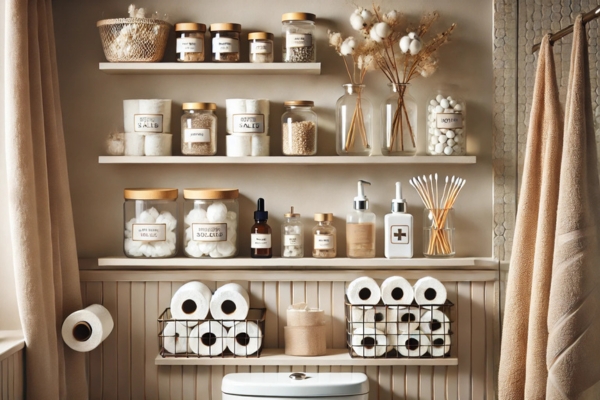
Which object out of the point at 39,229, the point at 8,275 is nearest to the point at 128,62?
the point at 39,229

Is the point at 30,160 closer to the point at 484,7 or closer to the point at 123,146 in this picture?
the point at 123,146

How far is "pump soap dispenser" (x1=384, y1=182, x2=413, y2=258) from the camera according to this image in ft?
6.33

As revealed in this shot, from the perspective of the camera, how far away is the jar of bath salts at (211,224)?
6.18ft

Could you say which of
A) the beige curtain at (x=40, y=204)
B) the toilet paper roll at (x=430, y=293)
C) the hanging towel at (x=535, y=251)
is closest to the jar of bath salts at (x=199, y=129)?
the beige curtain at (x=40, y=204)

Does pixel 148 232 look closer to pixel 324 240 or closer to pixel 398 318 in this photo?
pixel 324 240

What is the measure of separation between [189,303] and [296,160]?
510 mm

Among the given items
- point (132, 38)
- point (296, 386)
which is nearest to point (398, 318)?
point (296, 386)

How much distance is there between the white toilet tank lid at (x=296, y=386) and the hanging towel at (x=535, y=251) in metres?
0.39

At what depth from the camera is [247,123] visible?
1.90 m

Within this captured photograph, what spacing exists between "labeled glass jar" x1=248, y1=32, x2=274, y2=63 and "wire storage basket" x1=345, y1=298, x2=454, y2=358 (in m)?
0.75

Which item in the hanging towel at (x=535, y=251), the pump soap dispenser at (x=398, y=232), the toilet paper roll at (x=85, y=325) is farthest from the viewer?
the pump soap dispenser at (x=398, y=232)

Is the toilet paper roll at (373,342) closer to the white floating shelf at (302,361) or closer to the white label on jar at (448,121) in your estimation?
the white floating shelf at (302,361)

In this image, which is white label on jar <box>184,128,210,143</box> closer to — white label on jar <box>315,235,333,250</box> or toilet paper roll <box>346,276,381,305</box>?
white label on jar <box>315,235,333,250</box>

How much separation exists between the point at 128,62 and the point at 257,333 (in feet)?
2.79
